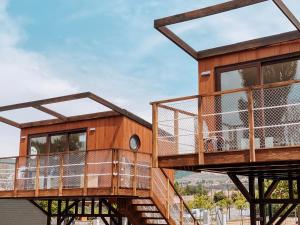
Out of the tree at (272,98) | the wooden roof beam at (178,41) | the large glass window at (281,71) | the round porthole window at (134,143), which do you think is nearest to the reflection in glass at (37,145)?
the round porthole window at (134,143)

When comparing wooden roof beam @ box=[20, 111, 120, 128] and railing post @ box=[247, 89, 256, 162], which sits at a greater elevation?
wooden roof beam @ box=[20, 111, 120, 128]

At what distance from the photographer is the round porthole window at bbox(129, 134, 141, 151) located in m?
17.6

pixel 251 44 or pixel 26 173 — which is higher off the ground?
pixel 251 44

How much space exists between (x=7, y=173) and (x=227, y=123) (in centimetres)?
1029

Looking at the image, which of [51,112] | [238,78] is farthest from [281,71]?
[51,112]

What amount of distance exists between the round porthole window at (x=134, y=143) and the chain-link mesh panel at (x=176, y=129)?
738 centimetres

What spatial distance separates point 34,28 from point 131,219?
10.1 metres

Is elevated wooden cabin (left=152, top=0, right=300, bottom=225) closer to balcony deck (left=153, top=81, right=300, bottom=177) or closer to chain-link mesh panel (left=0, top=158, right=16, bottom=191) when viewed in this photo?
balcony deck (left=153, top=81, right=300, bottom=177)

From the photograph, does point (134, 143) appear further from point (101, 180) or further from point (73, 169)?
point (101, 180)

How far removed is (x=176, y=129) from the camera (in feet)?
32.9

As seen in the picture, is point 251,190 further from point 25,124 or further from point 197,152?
point 25,124

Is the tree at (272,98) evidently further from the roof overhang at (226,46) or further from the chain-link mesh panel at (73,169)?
the chain-link mesh panel at (73,169)

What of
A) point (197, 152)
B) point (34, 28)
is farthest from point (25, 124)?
point (197, 152)

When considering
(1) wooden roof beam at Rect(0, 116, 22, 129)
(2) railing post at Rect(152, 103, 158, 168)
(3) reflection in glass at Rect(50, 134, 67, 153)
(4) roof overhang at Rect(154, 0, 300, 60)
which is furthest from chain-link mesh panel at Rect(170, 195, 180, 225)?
(1) wooden roof beam at Rect(0, 116, 22, 129)
